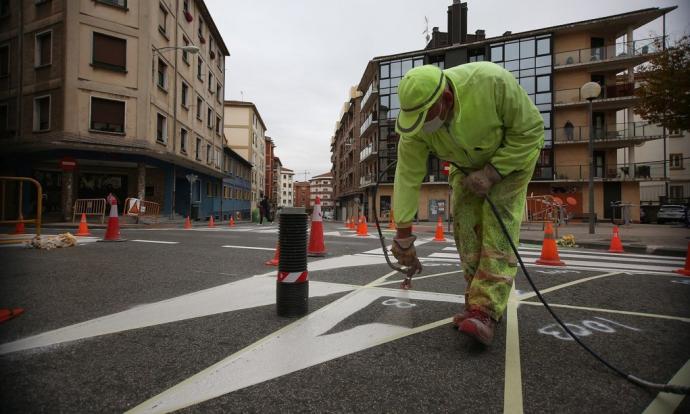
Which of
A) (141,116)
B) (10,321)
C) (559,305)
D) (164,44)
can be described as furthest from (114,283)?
(164,44)

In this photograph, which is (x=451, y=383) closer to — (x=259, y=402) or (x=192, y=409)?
(x=259, y=402)

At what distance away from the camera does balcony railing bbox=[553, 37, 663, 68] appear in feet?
91.5

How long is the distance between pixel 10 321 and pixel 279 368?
7.14 ft

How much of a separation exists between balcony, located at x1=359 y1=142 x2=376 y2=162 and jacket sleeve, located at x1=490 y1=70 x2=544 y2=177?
3700 centimetres

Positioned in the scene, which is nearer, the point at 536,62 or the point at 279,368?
the point at 279,368

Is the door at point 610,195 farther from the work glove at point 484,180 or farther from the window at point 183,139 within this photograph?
the work glove at point 484,180

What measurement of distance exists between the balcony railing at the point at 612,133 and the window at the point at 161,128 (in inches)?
1223

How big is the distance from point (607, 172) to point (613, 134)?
3243 mm

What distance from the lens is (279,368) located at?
1772 mm

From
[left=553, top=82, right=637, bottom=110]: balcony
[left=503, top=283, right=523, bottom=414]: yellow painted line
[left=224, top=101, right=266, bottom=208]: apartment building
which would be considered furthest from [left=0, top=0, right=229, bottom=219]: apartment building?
[left=553, top=82, right=637, bottom=110]: balcony

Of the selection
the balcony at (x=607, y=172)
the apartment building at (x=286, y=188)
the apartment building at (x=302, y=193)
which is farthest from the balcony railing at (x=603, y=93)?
the apartment building at (x=302, y=193)

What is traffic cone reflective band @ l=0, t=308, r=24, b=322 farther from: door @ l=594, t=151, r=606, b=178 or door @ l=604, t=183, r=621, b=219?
door @ l=594, t=151, r=606, b=178

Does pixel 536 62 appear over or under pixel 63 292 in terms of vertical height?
over

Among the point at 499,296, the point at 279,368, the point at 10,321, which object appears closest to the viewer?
the point at 279,368
